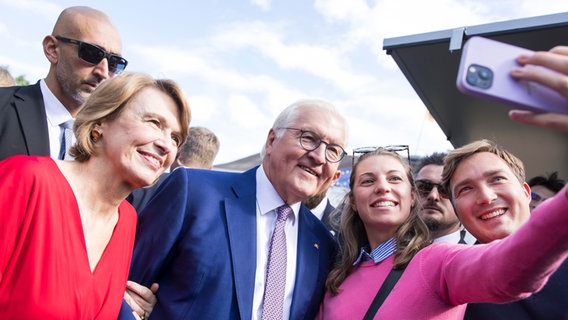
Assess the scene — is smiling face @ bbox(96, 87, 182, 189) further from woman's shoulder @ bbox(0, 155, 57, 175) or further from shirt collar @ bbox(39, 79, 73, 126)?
shirt collar @ bbox(39, 79, 73, 126)

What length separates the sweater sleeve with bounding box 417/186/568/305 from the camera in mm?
1085

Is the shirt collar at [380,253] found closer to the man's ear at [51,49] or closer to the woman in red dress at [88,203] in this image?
the woman in red dress at [88,203]

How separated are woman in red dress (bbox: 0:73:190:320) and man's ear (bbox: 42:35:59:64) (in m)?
1.13

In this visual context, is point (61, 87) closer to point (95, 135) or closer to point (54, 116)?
point (54, 116)

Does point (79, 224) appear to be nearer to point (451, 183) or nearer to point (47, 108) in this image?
point (47, 108)

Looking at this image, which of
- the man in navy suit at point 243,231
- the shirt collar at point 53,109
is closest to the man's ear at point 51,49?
the shirt collar at point 53,109

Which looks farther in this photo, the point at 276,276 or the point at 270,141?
the point at 270,141

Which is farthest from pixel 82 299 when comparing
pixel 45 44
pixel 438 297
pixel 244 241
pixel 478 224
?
pixel 45 44

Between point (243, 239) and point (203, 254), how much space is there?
22 cm

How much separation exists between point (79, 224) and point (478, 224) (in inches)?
67.8

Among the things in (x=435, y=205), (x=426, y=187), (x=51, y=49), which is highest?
(x=51, y=49)

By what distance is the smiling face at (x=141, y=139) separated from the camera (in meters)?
2.03

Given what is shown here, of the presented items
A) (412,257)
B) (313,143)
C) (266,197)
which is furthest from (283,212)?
(412,257)

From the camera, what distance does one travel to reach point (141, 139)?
2.04 m
